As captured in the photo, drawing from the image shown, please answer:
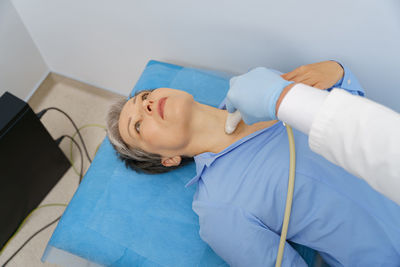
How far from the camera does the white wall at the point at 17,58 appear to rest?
1750mm

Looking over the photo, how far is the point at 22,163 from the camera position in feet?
5.01

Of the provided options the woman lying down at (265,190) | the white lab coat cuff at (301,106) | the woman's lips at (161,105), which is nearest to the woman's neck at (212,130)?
the woman lying down at (265,190)

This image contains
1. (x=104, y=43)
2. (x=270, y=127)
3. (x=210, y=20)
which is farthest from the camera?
(x=104, y=43)

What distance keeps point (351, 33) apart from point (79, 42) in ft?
4.70

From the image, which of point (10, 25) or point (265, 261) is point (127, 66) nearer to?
point (10, 25)

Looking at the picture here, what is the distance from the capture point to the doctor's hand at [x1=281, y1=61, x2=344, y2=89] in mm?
1027

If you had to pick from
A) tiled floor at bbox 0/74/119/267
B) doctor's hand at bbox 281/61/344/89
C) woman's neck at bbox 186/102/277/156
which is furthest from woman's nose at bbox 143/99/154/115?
tiled floor at bbox 0/74/119/267

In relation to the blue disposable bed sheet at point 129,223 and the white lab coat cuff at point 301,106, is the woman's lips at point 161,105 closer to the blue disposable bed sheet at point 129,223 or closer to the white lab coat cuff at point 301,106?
the blue disposable bed sheet at point 129,223

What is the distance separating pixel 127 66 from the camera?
1.82 m

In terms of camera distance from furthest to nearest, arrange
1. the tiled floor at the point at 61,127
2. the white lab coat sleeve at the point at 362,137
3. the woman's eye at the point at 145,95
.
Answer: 1. the tiled floor at the point at 61,127
2. the woman's eye at the point at 145,95
3. the white lab coat sleeve at the point at 362,137

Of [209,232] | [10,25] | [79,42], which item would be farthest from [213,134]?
[10,25]

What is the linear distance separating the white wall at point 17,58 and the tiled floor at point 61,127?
3.9 inches

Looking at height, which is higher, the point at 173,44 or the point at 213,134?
the point at 173,44

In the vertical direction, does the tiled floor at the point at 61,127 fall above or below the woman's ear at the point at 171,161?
below
